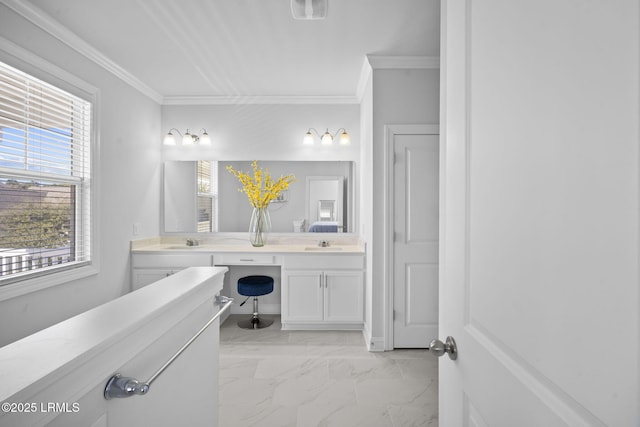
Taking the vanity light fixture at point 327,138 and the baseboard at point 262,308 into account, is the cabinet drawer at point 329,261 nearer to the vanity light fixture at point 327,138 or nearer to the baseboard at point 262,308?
the baseboard at point 262,308

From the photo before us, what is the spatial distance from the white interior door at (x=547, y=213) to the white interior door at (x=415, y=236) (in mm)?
2199

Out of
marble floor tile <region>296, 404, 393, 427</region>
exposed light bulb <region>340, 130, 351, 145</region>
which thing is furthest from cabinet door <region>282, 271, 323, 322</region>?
exposed light bulb <region>340, 130, 351, 145</region>

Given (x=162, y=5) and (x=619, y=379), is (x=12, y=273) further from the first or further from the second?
(x=619, y=379)

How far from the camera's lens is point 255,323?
3.59m

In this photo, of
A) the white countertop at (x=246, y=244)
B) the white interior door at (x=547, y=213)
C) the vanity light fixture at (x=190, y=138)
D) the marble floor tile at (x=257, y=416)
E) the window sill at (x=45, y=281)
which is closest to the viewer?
the white interior door at (x=547, y=213)

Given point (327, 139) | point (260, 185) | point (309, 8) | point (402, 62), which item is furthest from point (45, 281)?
point (402, 62)

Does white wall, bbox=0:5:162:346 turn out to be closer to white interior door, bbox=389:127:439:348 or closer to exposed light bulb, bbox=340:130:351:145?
exposed light bulb, bbox=340:130:351:145

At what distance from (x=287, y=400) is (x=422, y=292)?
1.51 metres

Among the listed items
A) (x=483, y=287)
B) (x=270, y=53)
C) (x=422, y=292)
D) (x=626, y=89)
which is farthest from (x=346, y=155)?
(x=626, y=89)

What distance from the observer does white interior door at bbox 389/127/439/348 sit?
3.03 metres

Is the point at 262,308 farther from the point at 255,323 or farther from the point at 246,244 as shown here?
the point at 246,244

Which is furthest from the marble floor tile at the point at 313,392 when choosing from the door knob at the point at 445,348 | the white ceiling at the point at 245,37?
the white ceiling at the point at 245,37

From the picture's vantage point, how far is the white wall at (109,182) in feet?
7.19

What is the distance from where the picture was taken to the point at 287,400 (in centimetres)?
221
